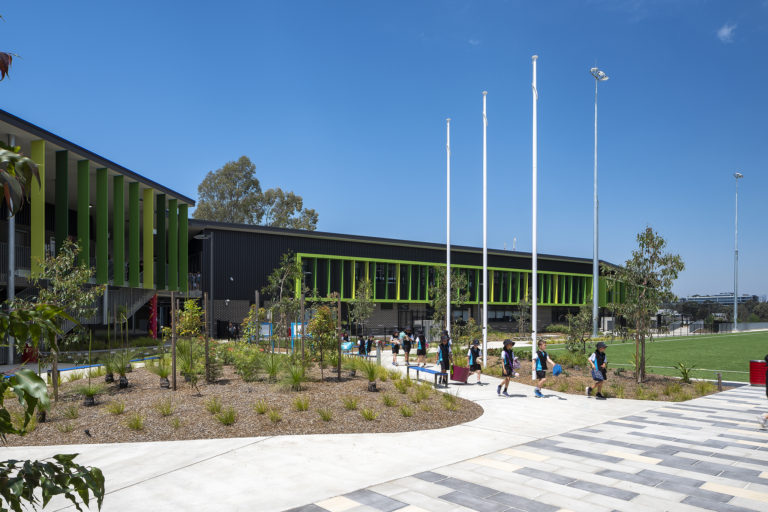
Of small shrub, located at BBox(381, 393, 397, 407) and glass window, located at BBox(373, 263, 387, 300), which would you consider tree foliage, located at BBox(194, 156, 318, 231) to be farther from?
small shrub, located at BBox(381, 393, 397, 407)

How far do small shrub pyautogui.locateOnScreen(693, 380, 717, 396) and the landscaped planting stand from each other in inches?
317

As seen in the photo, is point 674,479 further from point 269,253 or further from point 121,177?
point 269,253

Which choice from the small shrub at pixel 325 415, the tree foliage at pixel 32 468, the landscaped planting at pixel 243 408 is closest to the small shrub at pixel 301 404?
the landscaped planting at pixel 243 408

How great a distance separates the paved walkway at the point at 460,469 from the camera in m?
6.92

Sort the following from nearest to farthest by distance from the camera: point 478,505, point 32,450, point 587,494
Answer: point 478,505 → point 587,494 → point 32,450

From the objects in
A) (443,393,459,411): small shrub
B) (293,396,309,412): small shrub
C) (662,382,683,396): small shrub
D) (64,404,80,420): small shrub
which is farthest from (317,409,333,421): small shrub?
(662,382,683,396): small shrub

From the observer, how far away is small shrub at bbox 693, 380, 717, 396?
55.8 ft

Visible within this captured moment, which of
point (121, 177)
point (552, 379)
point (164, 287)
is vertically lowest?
point (552, 379)

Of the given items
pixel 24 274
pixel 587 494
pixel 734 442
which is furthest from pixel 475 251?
pixel 587 494

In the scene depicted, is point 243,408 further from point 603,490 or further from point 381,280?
point 381,280

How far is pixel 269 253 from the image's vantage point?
1750 inches

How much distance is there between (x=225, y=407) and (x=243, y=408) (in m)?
0.37

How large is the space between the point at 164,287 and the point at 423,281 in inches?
977

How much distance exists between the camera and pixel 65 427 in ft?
33.9
